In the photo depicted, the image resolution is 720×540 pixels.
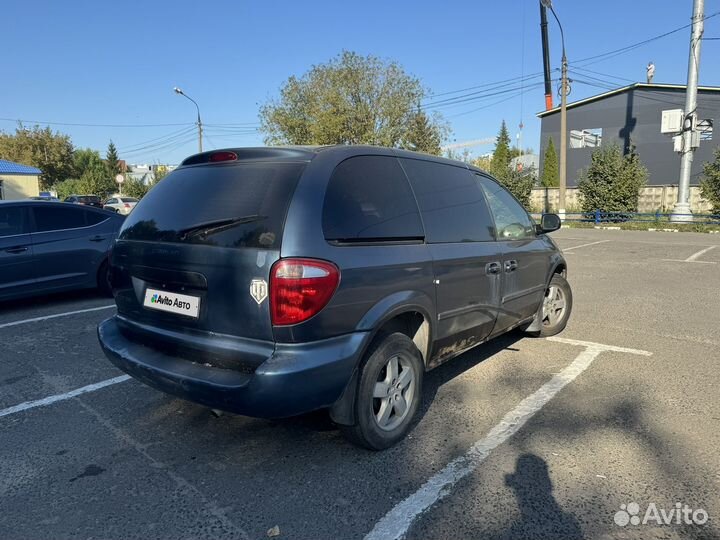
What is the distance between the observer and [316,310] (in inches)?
99.6

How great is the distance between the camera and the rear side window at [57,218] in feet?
22.6

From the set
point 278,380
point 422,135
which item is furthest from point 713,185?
point 278,380

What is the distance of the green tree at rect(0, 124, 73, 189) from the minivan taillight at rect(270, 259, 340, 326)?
5587 centimetres

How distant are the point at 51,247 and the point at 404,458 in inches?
241

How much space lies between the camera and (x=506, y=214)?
4.39 metres

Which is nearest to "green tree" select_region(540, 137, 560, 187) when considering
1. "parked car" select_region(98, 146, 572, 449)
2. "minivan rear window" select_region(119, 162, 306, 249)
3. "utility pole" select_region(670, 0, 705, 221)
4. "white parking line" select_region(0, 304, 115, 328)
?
"utility pole" select_region(670, 0, 705, 221)

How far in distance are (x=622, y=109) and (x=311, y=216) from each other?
1715 inches

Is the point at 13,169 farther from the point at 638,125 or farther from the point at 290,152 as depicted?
the point at 638,125

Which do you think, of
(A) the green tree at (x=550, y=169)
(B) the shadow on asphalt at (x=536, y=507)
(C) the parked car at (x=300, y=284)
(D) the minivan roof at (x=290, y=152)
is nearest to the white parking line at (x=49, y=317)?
(C) the parked car at (x=300, y=284)

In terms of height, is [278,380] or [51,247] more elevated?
[51,247]

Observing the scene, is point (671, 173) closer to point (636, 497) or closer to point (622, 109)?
point (622, 109)

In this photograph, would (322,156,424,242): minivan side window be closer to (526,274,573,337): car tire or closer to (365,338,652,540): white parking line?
(365,338,652,540): white parking line

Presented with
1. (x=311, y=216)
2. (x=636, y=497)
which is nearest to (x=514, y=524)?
(x=636, y=497)

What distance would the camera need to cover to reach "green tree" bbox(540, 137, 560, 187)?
41.8m
